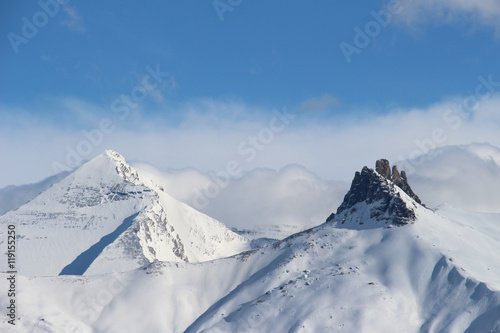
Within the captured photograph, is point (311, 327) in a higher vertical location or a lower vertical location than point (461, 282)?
lower

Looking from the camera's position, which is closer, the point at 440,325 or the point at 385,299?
the point at 440,325

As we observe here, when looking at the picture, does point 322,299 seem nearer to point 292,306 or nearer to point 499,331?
point 292,306

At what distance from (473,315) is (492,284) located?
1475cm

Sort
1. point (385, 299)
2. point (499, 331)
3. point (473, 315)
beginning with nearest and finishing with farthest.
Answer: point (499, 331) < point (473, 315) < point (385, 299)

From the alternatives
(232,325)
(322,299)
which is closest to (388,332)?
(322,299)

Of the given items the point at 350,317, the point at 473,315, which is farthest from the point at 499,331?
the point at 350,317

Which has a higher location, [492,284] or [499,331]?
[492,284]

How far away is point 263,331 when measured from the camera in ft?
631

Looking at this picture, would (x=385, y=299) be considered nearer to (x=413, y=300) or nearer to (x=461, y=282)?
(x=413, y=300)

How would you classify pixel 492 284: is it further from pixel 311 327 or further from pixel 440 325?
pixel 311 327

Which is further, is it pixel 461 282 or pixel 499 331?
pixel 461 282

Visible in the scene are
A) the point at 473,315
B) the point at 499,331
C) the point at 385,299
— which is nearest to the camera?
the point at 499,331

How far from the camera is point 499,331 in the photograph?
550 ft

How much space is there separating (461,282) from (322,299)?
46691 millimetres
